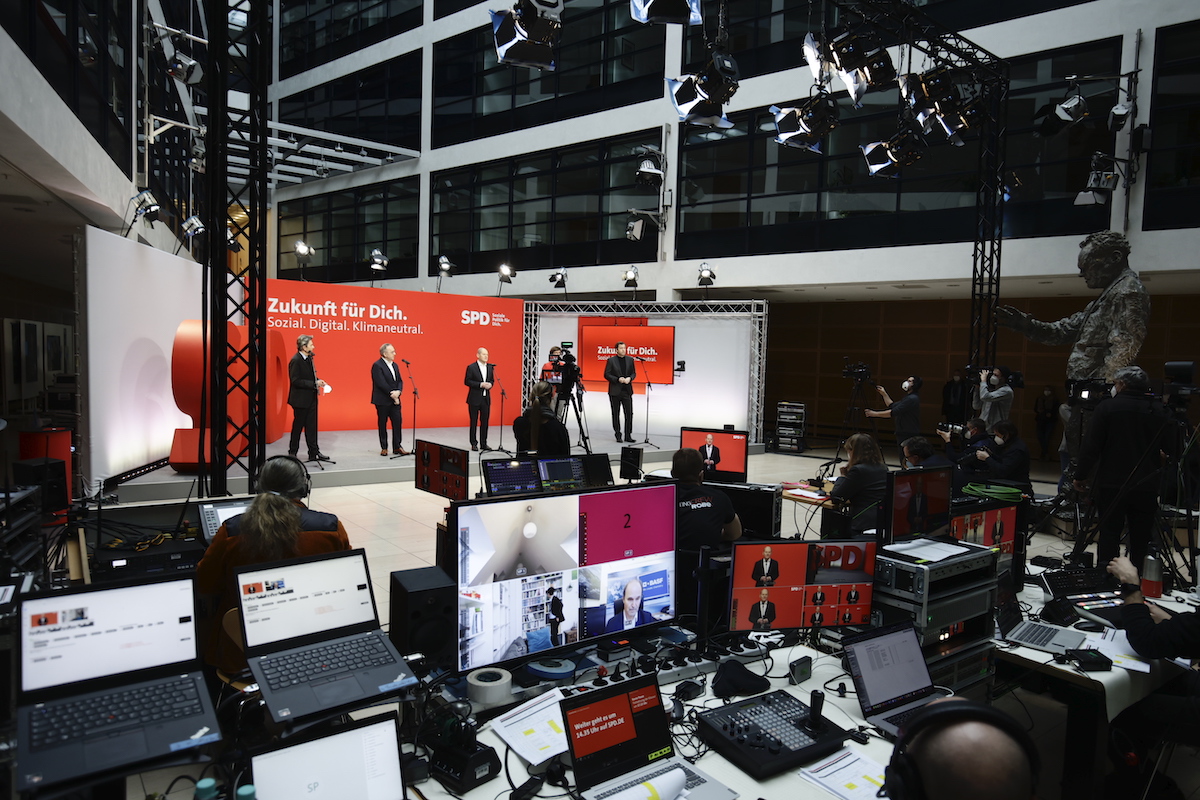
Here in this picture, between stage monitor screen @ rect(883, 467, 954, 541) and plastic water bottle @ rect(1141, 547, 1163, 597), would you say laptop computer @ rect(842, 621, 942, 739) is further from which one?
plastic water bottle @ rect(1141, 547, 1163, 597)

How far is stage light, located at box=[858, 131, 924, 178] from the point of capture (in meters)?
8.85

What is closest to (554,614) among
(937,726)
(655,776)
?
(655,776)

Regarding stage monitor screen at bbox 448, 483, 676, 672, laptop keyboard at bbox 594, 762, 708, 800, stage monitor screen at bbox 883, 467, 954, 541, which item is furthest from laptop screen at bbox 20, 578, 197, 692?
stage monitor screen at bbox 883, 467, 954, 541

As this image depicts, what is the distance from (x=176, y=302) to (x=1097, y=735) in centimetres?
921

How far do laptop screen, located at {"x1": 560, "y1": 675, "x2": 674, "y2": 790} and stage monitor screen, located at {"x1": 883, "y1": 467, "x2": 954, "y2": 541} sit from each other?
4.99 feet

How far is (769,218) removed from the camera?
1317cm

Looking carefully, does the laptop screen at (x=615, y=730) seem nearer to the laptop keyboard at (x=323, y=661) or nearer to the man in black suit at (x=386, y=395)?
the laptop keyboard at (x=323, y=661)

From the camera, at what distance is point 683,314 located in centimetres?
1291

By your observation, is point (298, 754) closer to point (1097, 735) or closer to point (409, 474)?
point (1097, 735)

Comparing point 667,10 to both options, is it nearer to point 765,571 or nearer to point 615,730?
point 765,571

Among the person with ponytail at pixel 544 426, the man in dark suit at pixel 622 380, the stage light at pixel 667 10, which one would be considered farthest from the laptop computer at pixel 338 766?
the man in dark suit at pixel 622 380

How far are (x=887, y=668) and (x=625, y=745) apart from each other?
3.33 ft

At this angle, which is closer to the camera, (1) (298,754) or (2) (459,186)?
(1) (298,754)

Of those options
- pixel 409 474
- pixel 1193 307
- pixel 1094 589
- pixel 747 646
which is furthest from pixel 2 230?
pixel 1193 307
